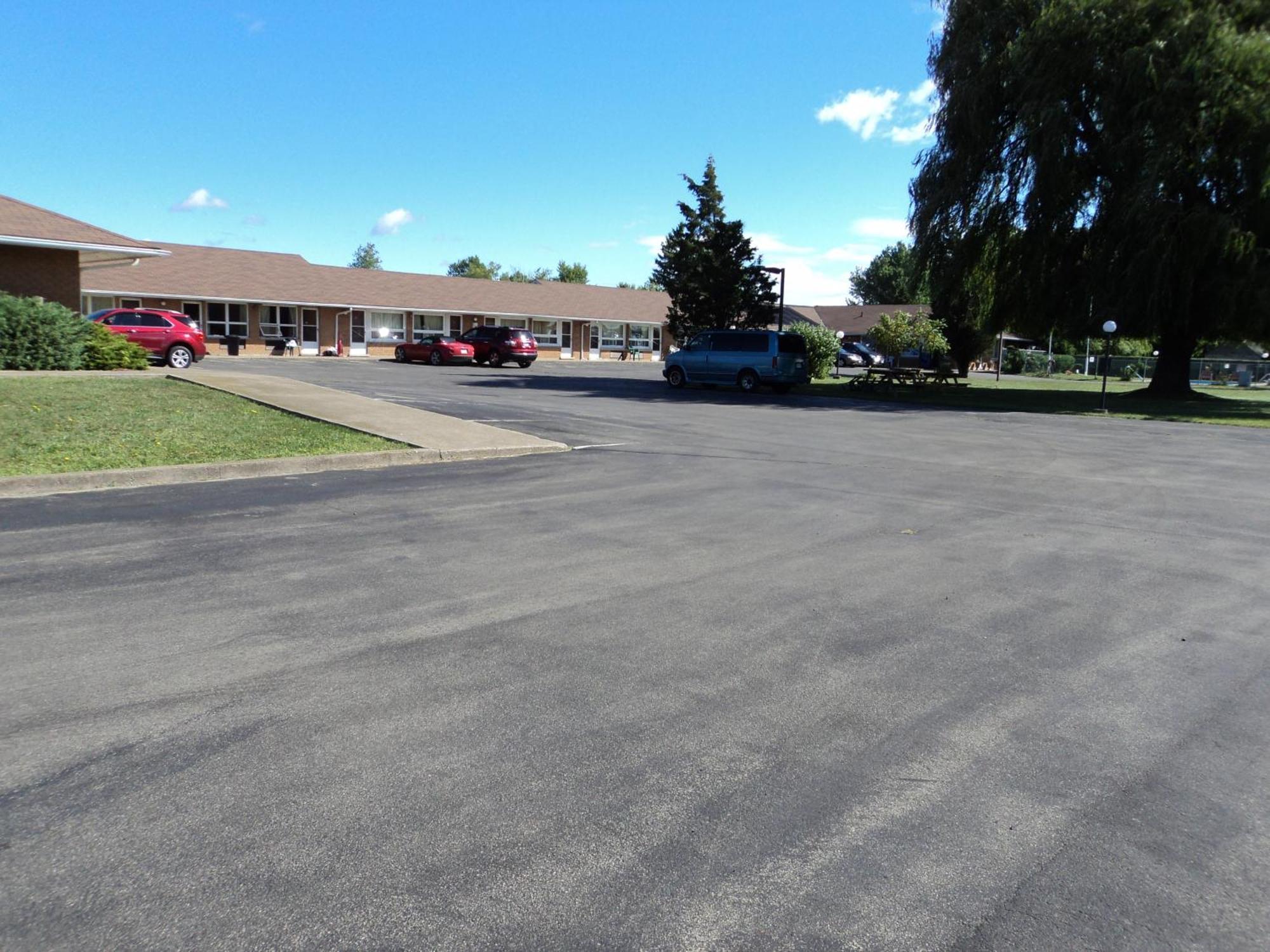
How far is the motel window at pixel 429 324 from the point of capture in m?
54.8

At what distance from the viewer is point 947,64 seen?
3069 centimetres

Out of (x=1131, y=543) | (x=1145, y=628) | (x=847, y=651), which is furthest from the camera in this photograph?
(x=1131, y=543)

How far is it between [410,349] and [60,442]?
3353 centimetres

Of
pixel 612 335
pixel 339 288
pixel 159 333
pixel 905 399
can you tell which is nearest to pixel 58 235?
pixel 159 333

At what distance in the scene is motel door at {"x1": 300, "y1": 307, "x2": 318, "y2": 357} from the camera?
49719 mm

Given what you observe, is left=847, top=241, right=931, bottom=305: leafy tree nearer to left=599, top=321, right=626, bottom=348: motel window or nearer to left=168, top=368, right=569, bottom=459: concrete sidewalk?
left=599, top=321, right=626, bottom=348: motel window

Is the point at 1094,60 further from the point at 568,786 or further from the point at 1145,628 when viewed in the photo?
the point at 568,786

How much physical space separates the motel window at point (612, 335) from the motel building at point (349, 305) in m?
0.08

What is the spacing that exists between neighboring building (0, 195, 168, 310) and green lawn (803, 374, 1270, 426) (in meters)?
20.6

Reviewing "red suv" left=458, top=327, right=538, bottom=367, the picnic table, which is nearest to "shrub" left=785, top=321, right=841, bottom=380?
the picnic table

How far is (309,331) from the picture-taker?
5022 cm

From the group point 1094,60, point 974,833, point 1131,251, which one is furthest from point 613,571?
point 1094,60

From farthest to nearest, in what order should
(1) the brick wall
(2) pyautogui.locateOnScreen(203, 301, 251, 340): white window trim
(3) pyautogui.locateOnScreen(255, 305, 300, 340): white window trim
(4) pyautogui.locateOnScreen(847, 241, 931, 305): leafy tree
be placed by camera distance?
(4) pyautogui.locateOnScreen(847, 241, 931, 305): leafy tree → (3) pyautogui.locateOnScreen(255, 305, 300, 340): white window trim → (2) pyautogui.locateOnScreen(203, 301, 251, 340): white window trim → (1) the brick wall

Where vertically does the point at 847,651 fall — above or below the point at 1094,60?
below
